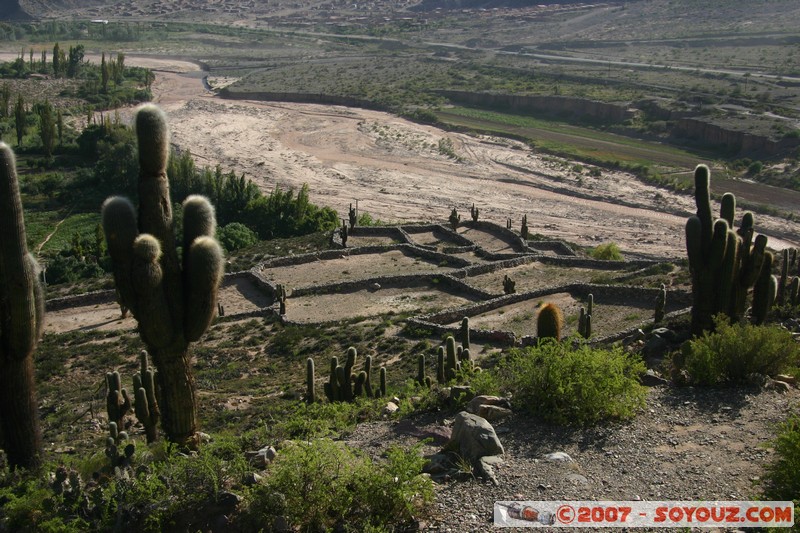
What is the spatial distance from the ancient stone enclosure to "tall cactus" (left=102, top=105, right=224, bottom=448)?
12.0 metres

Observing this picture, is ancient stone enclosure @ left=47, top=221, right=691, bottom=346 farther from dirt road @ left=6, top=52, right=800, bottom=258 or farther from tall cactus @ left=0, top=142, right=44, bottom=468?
tall cactus @ left=0, top=142, right=44, bottom=468

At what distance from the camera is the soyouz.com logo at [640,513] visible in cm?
924

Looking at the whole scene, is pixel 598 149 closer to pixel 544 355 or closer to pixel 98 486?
pixel 544 355

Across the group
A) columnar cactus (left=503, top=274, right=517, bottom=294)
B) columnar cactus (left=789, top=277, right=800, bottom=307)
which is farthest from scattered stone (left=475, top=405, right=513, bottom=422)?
columnar cactus (left=503, top=274, right=517, bottom=294)

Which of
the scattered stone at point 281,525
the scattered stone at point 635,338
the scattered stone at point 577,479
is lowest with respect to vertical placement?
the scattered stone at point 635,338

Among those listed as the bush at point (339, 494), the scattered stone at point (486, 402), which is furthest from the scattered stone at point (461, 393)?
the bush at point (339, 494)

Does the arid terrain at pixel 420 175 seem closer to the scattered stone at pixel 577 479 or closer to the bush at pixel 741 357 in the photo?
the bush at pixel 741 357

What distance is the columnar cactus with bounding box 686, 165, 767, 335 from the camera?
17891mm

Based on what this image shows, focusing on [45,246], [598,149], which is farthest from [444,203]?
[45,246]

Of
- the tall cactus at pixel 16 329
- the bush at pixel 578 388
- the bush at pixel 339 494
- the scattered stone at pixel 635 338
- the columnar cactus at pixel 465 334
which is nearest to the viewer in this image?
the bush at pixel 339 494

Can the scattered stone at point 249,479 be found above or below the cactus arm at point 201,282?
below

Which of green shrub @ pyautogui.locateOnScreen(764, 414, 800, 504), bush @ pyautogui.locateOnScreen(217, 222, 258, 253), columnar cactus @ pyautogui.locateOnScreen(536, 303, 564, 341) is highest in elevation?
green shrub @ pyautogui.locateOnScreen(764, 414, 800, 504)

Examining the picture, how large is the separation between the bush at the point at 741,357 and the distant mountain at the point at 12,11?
15395cm

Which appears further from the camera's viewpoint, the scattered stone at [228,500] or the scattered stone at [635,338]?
the scattered stone at [635,338]
